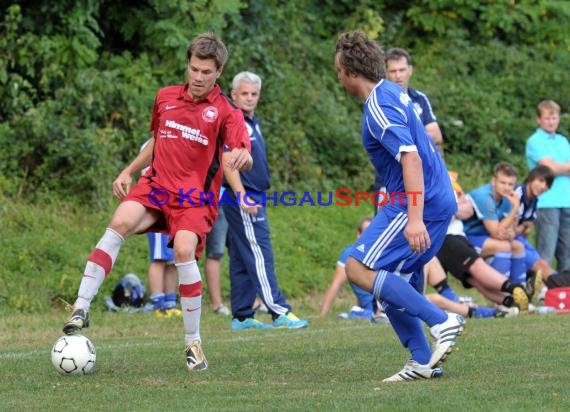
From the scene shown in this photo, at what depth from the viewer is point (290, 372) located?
7.67m

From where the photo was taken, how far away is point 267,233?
38.0ft

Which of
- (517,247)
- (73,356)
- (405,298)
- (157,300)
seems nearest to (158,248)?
(157,300)

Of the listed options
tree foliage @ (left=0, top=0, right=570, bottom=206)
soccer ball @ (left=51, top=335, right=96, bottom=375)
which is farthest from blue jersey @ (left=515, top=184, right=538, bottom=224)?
soccer ball @ (left=51, top=335, right=96, bottom=375)

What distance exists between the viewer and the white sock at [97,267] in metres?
7.80

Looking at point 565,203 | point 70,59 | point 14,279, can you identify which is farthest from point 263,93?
point 14,279

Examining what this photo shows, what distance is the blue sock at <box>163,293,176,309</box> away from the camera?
1251cm

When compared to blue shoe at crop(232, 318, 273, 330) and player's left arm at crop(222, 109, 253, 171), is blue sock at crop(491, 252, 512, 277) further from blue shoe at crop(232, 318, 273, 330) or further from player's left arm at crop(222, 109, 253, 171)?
player's left arm at crop(222, 109, 253, 171)

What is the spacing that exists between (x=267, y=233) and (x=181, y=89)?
3351 millimetres

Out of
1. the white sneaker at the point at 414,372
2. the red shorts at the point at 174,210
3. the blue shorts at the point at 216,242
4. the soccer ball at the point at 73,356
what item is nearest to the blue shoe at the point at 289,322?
the blue shorts at the point at 216,242

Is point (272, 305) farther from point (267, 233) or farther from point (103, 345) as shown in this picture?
point (103, 345)

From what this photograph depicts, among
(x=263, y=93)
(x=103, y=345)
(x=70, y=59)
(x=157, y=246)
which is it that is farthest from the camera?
(x=263, y=93)

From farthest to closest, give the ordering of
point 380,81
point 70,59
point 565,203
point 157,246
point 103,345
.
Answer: point 70,59, point 565,203, point 157,246, point 103,345, point 380,81

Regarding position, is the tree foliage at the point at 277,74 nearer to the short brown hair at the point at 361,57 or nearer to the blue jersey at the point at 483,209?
the blue jersey at the point at 483,209

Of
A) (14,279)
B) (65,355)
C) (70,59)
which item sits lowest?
(14,279)
